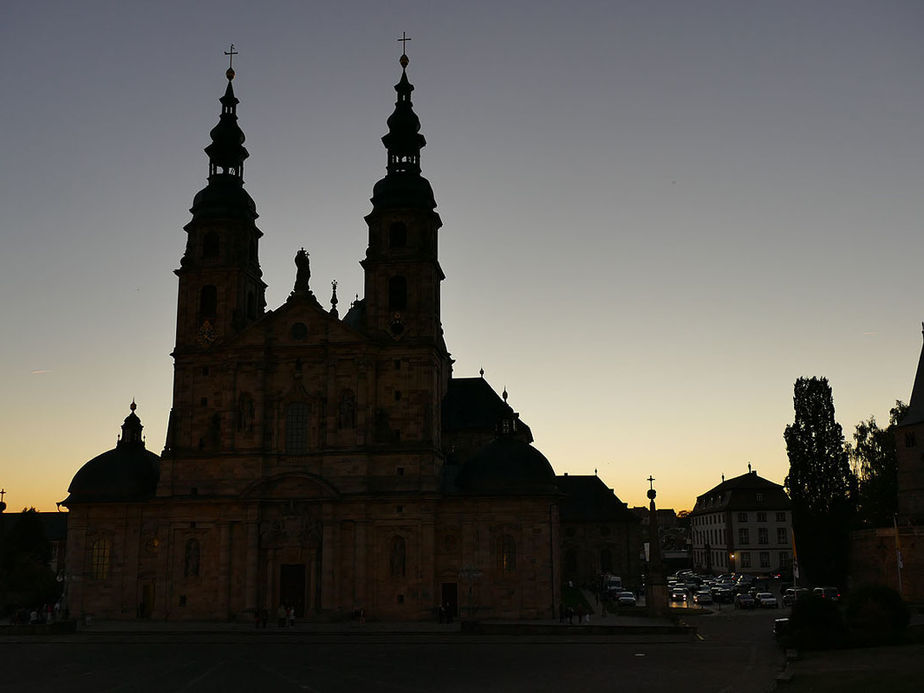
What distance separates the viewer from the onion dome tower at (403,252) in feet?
194

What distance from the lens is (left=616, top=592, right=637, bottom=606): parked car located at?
62.2 metres

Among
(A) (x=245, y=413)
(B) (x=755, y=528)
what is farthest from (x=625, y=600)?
(B) (x=755, y=528)

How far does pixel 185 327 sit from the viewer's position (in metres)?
61.8

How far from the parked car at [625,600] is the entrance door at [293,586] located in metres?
21.8

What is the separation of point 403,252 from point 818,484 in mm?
37802

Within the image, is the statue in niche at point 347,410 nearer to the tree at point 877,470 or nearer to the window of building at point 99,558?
the window of building at point 99,558

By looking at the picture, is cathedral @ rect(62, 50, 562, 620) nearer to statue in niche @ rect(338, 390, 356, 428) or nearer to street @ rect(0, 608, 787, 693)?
statue in niche @ rect(338, 390, 356, 428)

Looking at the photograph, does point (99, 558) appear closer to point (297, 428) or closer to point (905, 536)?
point (297, 428)

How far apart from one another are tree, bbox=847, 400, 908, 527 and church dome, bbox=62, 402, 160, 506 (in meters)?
57.0

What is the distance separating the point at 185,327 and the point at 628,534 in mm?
49878

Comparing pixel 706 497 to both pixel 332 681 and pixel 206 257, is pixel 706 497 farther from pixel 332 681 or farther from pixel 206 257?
pixel 332 681

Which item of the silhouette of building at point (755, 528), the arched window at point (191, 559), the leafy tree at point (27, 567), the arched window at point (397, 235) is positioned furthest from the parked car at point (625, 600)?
the silhouette of building at point (755, 528)

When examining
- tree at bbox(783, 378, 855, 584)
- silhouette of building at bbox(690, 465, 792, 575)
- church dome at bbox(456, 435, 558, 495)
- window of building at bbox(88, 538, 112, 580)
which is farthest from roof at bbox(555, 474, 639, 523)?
window of building at bbox(88, 538, 112, 580)

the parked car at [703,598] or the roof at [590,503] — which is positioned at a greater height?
the roof at [590,503]
